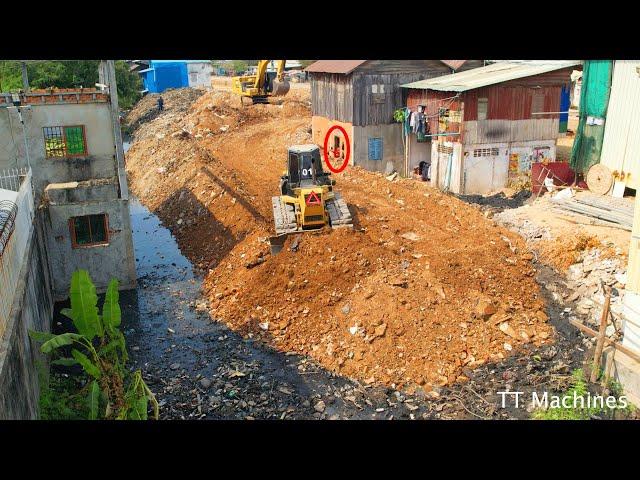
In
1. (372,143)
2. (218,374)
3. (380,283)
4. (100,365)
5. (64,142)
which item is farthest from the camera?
(372,143)

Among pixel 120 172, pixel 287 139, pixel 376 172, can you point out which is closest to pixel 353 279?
pixel 120 172

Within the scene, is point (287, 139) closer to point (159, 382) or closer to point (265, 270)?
point (265, 270)

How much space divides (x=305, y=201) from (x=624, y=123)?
11717mm

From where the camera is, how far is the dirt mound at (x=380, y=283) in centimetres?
1385

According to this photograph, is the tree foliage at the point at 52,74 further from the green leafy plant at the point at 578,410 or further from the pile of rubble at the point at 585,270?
the green leafy plant at the point at 578,410

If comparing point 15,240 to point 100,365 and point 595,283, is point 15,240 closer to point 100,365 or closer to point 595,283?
point 100,365

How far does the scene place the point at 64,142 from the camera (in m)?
18.1

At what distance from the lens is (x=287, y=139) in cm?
3434

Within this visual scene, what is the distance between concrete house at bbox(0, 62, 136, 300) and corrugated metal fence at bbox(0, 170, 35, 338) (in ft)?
1.99

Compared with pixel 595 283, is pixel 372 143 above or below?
above

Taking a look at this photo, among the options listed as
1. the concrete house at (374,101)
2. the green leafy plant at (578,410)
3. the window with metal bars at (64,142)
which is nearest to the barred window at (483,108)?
the concrete house at (374,101)

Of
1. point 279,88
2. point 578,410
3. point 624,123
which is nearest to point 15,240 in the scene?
point 578,410

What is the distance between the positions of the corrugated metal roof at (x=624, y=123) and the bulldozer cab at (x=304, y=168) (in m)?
10.5

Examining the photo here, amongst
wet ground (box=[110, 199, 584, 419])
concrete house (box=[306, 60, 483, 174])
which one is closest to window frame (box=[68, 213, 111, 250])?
wet ground (box=[110, 199, 584, 419])
